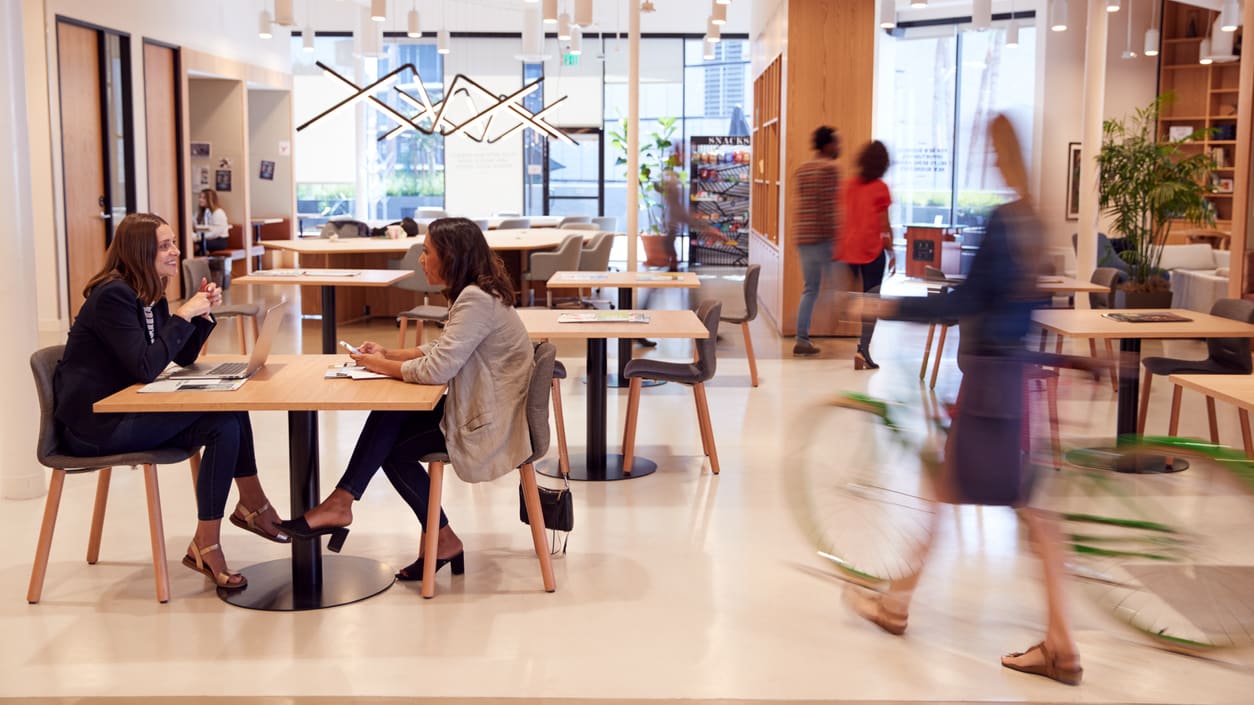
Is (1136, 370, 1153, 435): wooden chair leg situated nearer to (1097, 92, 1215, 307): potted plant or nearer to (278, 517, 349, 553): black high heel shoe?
(1097, 92, 1215, 307): potted plant

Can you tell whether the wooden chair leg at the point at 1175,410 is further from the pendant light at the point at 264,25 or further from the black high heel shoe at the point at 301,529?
the pendant light at the point at 264,25

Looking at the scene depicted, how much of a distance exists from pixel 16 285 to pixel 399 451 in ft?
7.37

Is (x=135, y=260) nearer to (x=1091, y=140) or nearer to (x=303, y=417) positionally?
(x=303, y=417)

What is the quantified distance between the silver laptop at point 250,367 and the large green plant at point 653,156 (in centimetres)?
1586

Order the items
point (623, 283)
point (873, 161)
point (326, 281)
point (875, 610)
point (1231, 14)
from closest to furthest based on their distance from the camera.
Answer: point (875, 610)
point (623, 283)
point (326, 281)
point (873, 161)
point (1231, 14)

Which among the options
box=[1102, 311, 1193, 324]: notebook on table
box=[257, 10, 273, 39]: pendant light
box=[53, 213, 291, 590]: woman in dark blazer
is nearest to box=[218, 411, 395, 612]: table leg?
box=[53, 213, 291, 590]: woman in dark blazer

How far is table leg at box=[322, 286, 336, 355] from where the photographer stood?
826 centimetres

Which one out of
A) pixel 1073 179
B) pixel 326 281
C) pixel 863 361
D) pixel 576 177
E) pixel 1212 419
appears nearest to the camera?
pixel 1212 419

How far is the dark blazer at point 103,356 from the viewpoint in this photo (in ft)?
13.1

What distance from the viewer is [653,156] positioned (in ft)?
66.8

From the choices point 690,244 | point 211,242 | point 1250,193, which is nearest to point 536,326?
point 1250,193

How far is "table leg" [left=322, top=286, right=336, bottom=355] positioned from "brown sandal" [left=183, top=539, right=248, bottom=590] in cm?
403

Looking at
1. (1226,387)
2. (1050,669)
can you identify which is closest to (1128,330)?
(1226,387)

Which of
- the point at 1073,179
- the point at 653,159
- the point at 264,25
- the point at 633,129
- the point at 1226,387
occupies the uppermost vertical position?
the point at 264,25
